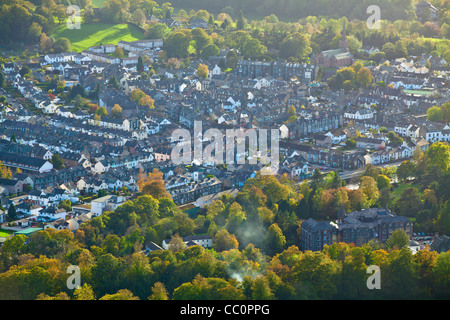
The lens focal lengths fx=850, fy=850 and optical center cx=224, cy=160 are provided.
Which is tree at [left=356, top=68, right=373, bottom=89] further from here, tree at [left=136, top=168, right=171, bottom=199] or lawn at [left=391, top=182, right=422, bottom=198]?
tree at [left=136, top=168, right=171, bottom=199]

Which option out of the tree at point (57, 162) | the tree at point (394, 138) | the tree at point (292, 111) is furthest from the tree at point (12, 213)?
the tree at point (394, 138)

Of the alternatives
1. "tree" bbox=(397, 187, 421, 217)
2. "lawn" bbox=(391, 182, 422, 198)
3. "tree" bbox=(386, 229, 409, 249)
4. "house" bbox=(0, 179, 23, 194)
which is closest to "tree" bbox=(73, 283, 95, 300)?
"tree" bbox=(386, 229, 409, 249)

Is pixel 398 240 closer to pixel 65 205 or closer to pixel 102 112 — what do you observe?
pixel 65 205

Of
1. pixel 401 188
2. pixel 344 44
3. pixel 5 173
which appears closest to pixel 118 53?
pixel 344 44

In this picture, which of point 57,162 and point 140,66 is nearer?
point 57,162

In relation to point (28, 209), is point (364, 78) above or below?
above

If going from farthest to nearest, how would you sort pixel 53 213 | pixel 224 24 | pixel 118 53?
pixel 224 24 → pixel 118 53 → pixel 53 213

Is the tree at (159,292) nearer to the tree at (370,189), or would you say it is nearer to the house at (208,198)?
the house at (208,198)

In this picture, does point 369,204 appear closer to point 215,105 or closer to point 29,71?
point 215,105
